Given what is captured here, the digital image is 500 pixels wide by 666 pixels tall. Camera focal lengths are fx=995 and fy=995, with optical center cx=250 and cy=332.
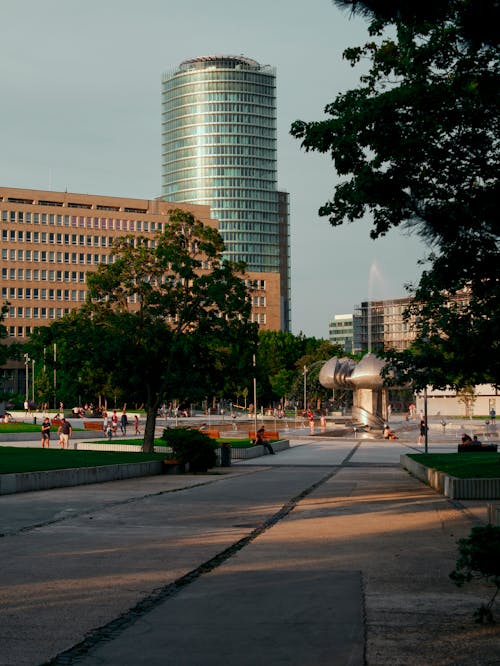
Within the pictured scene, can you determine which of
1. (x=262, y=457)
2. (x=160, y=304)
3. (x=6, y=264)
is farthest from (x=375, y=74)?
(x=6, y=264)

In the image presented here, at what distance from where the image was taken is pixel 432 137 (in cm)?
1342

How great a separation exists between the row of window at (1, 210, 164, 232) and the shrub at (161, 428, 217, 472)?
5124 inches

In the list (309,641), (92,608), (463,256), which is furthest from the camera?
(463,256)

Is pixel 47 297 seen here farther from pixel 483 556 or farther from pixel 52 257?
pixel 483 556

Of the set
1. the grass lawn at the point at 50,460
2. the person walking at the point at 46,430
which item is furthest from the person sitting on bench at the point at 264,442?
the grass lawn at the point at 50,460

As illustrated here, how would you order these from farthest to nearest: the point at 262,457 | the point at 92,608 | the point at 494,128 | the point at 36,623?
1. the point at 262,457
2. the point at 494,128
3. the point at 92,608
4. the point at 36,623

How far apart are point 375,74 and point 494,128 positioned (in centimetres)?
629

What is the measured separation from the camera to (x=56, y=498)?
2239cm

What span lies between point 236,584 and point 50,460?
21.6 m

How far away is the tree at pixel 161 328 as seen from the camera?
127ft

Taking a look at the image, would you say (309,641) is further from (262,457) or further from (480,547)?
(262,457)

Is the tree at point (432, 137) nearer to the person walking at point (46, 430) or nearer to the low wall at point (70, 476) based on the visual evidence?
the low wall at point (70, 476)

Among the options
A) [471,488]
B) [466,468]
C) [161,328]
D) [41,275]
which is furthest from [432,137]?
[41,275]

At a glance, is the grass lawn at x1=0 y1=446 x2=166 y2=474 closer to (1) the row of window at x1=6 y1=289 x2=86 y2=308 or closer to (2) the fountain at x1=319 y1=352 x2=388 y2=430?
(2) the fountain at x1=319 y1=352 x2=388 y2=430
